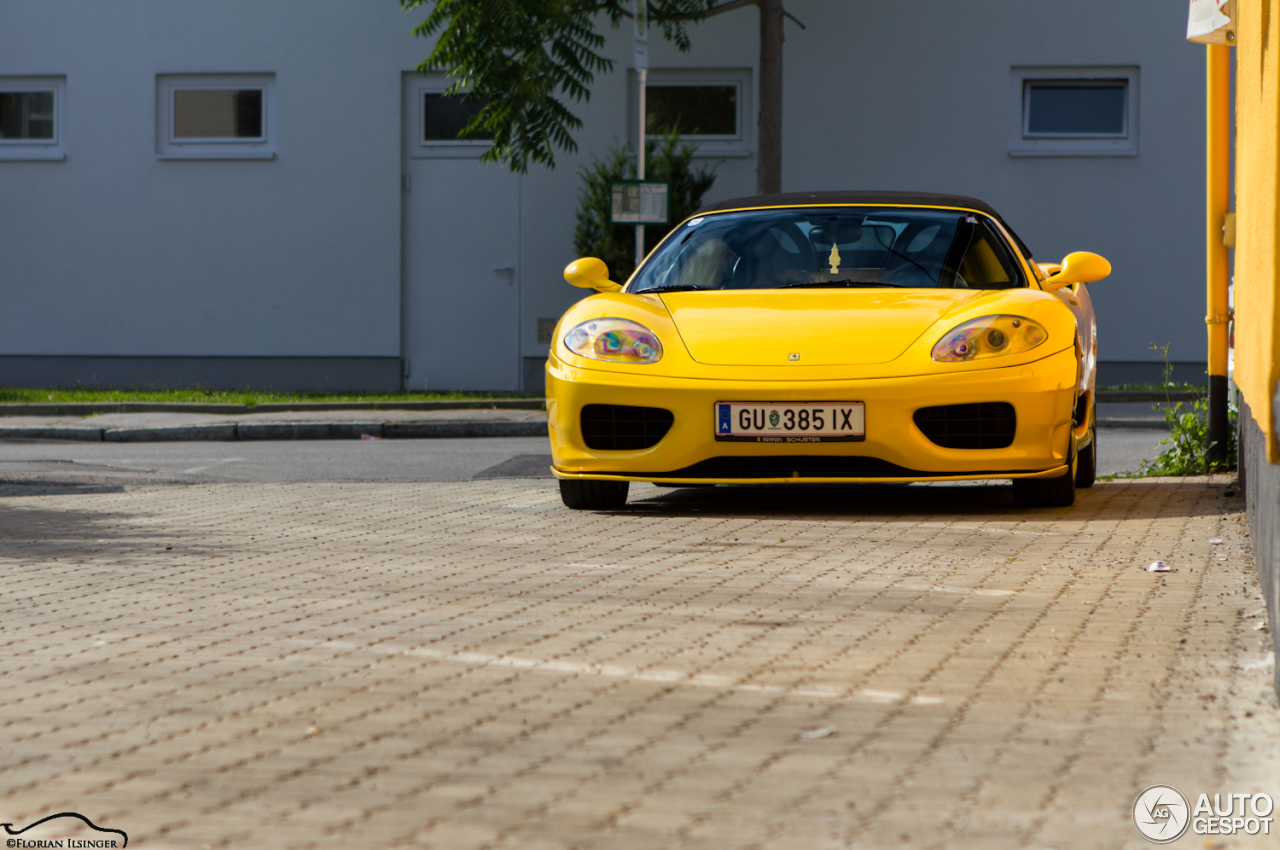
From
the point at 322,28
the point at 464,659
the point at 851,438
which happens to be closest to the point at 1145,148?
the point at 322,28

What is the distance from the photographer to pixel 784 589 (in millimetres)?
4145

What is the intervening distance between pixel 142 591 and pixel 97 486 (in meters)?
3.83

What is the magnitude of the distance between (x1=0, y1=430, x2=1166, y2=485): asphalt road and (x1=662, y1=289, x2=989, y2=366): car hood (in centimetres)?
272

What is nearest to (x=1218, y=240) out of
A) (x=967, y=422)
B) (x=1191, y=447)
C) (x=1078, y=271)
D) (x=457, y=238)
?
(x=1191, y=447)

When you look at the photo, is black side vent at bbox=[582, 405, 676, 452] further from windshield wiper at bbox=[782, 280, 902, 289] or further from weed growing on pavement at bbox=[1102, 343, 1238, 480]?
weed growing on pavement at bbox=[1102, 343, 1238, 480]

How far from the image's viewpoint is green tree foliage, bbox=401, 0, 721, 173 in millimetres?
14906

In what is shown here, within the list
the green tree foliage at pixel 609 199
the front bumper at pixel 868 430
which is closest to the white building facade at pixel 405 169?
the green tree foliage at pixel 609 199

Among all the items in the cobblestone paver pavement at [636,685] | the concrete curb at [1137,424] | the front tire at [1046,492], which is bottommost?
the concrete curb at [1137,424]

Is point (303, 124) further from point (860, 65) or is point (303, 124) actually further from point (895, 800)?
point (895, 800)

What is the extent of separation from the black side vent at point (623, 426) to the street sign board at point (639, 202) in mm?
7875

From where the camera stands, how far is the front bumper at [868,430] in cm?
549

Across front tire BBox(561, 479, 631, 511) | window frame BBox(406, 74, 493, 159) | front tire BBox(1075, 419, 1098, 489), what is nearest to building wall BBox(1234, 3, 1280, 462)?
front tire BBox(1075, 419, 1098, 489)

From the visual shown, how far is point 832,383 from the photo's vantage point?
551 centimetres

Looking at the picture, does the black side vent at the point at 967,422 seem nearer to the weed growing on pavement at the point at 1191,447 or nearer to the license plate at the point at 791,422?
the license plate at the point at 791,422
